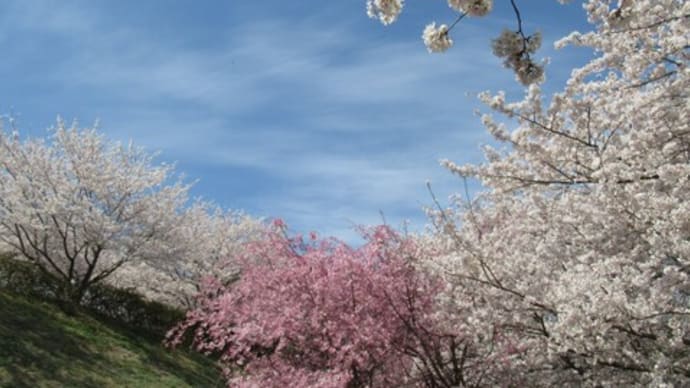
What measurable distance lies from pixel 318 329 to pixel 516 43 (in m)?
6.17

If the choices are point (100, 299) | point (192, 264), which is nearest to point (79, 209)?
point (100, 299)

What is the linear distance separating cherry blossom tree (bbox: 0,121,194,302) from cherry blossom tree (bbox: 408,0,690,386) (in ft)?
48.8

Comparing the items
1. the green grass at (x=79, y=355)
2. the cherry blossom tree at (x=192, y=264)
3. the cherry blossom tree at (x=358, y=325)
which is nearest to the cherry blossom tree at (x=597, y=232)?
the cherry blossom tree at (x=358, y=325)

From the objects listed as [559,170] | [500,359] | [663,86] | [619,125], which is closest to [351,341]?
[500,359]

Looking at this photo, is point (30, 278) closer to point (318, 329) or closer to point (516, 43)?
point (318, 329)

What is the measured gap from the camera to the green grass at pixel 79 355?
11922 millimetres

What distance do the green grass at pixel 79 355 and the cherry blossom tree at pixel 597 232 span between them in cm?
830

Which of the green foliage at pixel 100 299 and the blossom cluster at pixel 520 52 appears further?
the green foliage at pixel 100 299

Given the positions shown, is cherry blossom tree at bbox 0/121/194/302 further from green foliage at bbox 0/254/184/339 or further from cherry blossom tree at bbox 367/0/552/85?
cherry blossom tree at bbox 367/0/552/85

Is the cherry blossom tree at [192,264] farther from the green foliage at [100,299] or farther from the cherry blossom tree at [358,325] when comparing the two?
the cherry blossom tree at [358,325]

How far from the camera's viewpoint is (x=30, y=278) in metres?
19.3

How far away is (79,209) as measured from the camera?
18.9 meters

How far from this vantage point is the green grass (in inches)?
469

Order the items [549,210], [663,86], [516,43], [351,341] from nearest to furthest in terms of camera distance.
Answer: [516,43], [663,86], [549,210], [351,341]
